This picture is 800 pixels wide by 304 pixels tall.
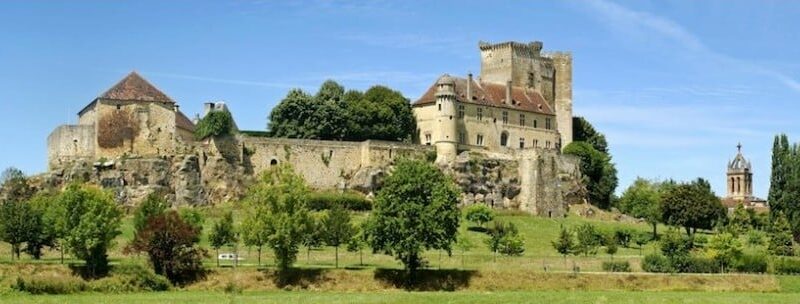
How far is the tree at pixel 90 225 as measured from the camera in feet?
206

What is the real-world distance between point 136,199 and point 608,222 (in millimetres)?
39729

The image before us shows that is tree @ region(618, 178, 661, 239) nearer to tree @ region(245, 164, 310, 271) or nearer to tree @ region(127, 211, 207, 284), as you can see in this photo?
tree @ region(245, 164, 310, 271)

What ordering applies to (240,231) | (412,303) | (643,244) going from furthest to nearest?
(643,244) → (240,231) → (412,303)

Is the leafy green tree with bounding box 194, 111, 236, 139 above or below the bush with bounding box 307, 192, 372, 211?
above

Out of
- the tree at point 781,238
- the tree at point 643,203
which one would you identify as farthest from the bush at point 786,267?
the tree at point 643,203

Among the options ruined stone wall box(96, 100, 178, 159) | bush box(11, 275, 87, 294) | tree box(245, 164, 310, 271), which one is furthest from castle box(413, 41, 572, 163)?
bush box(11, 275, 87, 294)

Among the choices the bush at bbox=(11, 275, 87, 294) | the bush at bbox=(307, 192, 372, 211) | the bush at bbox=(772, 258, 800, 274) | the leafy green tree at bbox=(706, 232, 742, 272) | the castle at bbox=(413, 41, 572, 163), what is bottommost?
the bush at bbox=(11, 275, 87, 294)

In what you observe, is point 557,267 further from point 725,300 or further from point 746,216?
point 746,216

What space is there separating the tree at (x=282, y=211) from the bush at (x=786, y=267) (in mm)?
28253

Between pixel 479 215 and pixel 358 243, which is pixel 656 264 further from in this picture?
pixel 479 215

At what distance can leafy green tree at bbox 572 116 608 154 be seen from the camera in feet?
396

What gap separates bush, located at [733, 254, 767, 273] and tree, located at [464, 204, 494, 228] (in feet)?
73.1

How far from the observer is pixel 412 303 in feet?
163

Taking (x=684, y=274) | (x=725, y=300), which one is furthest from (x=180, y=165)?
(x=725, y=300)
